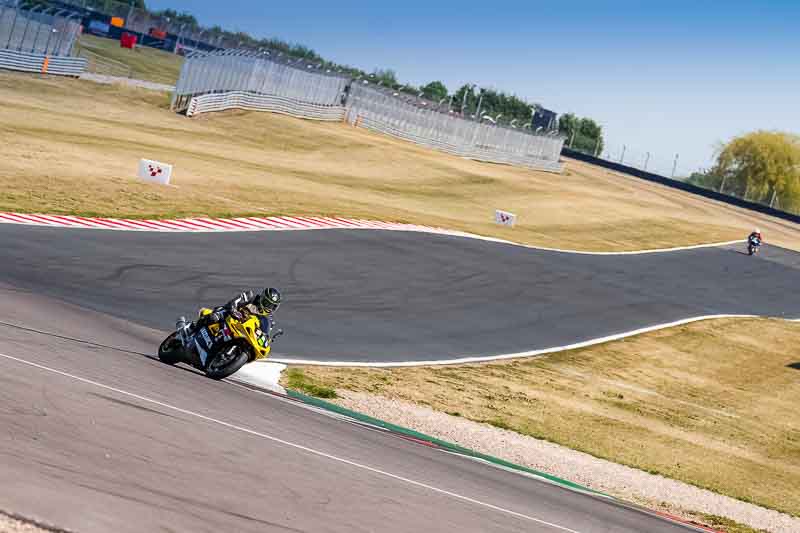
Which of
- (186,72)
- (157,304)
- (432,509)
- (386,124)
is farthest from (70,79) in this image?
(432,509)

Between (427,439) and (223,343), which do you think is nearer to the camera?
(223,343)

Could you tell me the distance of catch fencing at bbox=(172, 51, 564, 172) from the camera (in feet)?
204

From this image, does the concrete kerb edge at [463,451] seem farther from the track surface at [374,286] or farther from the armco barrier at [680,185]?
the armco barrier at [680,185]

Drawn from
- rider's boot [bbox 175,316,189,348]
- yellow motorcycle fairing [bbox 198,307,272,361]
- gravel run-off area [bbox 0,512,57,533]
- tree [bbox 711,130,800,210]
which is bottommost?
gravel run-off area [bbox 0,512,57,533]

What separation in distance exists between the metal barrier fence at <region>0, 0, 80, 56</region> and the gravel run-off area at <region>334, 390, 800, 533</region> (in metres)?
43.7

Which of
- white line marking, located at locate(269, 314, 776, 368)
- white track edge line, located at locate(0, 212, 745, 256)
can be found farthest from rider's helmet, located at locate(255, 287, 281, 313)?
white track edge line, located at locate(0, 212, 745, 256)

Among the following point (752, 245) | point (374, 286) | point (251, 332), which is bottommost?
point (251, 332)

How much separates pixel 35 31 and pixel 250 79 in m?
14.4

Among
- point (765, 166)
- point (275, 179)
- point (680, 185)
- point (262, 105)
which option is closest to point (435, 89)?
point (765, 166)

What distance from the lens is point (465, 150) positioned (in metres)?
84.9

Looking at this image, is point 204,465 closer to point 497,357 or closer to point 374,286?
point 497,357

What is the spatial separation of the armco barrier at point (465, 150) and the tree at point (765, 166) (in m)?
47.4

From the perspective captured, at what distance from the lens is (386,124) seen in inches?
3238

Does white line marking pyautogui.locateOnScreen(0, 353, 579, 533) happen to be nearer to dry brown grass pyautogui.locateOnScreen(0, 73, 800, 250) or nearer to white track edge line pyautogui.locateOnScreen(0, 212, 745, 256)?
white track edge line pyautogui.locateOnScreen(0, 212, 745, 256)
